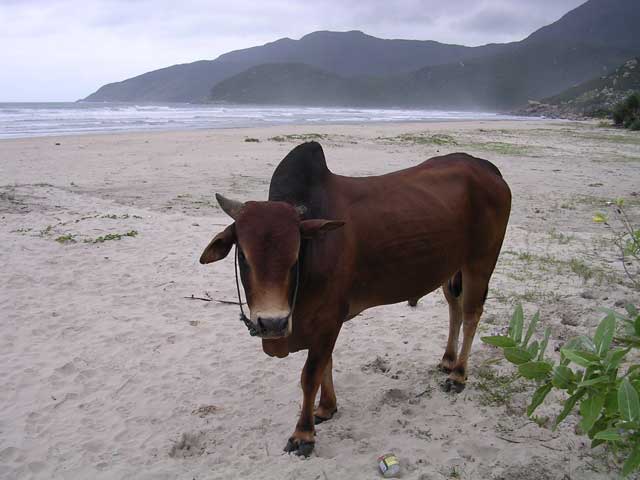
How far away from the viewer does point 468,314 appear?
14.0 feet

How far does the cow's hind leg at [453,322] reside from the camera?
4.46 m

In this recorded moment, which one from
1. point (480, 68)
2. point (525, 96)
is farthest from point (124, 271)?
point (480, 68)

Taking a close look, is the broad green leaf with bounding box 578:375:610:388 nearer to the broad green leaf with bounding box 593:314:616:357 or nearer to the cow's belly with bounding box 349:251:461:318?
the broad green leaf with bounding box 593:314:616:357

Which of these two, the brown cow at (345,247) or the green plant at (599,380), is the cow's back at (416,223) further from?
the green plant at (599,380)

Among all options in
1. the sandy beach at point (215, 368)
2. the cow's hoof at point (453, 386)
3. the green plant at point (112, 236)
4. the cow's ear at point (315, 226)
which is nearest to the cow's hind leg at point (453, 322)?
the sandy beach at point (215, 368)

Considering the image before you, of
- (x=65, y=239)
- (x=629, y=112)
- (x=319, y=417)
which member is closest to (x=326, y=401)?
(x=319, y=417)

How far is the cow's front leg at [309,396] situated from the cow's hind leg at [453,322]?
144 centimetres

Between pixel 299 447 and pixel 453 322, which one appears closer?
pixel 299 447

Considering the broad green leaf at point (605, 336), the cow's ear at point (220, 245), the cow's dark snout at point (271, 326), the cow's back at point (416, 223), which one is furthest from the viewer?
the cow's back at point (416, 223)

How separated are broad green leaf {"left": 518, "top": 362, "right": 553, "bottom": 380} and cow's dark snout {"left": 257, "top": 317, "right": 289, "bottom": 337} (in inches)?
47.8

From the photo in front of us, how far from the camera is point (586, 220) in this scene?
9.48 metres

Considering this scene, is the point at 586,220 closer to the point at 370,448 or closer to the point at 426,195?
the point at 426,195

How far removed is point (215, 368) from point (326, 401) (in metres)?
1.17

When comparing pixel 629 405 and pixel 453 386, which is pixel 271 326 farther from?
pixel 453 386
